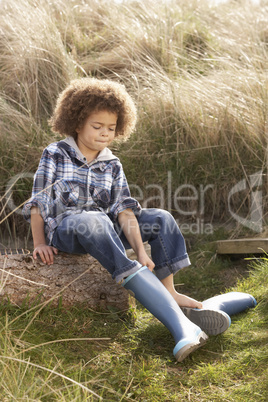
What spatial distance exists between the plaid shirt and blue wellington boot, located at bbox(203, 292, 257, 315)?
0.70 metres

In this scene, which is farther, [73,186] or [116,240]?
[73,186]

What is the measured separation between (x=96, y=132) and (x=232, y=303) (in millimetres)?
1293

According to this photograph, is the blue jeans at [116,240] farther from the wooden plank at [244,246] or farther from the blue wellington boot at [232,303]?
the wooden plank at [244,246]

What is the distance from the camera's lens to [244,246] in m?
3.79

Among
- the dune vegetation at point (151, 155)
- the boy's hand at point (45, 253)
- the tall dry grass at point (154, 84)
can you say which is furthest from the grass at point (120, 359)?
the tall dry grass at point (154, 84)

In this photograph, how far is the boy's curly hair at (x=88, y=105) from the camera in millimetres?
2971

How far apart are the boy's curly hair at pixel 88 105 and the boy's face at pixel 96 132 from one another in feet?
0.12

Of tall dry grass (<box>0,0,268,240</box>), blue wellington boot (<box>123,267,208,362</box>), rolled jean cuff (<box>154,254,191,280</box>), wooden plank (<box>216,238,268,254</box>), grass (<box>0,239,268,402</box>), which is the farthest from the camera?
tall dry grass (<box>0,0,268,240</box>)

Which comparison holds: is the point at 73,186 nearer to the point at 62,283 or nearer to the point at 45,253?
the point at 45,253

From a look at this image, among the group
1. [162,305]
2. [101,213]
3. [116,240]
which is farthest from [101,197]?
[162,305]

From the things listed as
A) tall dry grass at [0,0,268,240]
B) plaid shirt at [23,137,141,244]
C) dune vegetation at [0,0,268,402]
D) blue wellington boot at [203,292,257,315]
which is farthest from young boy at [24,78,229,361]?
tall dry grass at [0,0,268,240]

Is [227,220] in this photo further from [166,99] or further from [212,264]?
[166,99]

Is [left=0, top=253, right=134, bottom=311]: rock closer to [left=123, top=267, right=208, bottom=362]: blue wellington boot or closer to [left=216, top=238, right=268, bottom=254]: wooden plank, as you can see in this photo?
[left=123, top=267, right=208, bottom=362]: blue wellington boot

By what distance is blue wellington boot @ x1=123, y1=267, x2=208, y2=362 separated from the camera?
2.43 m
